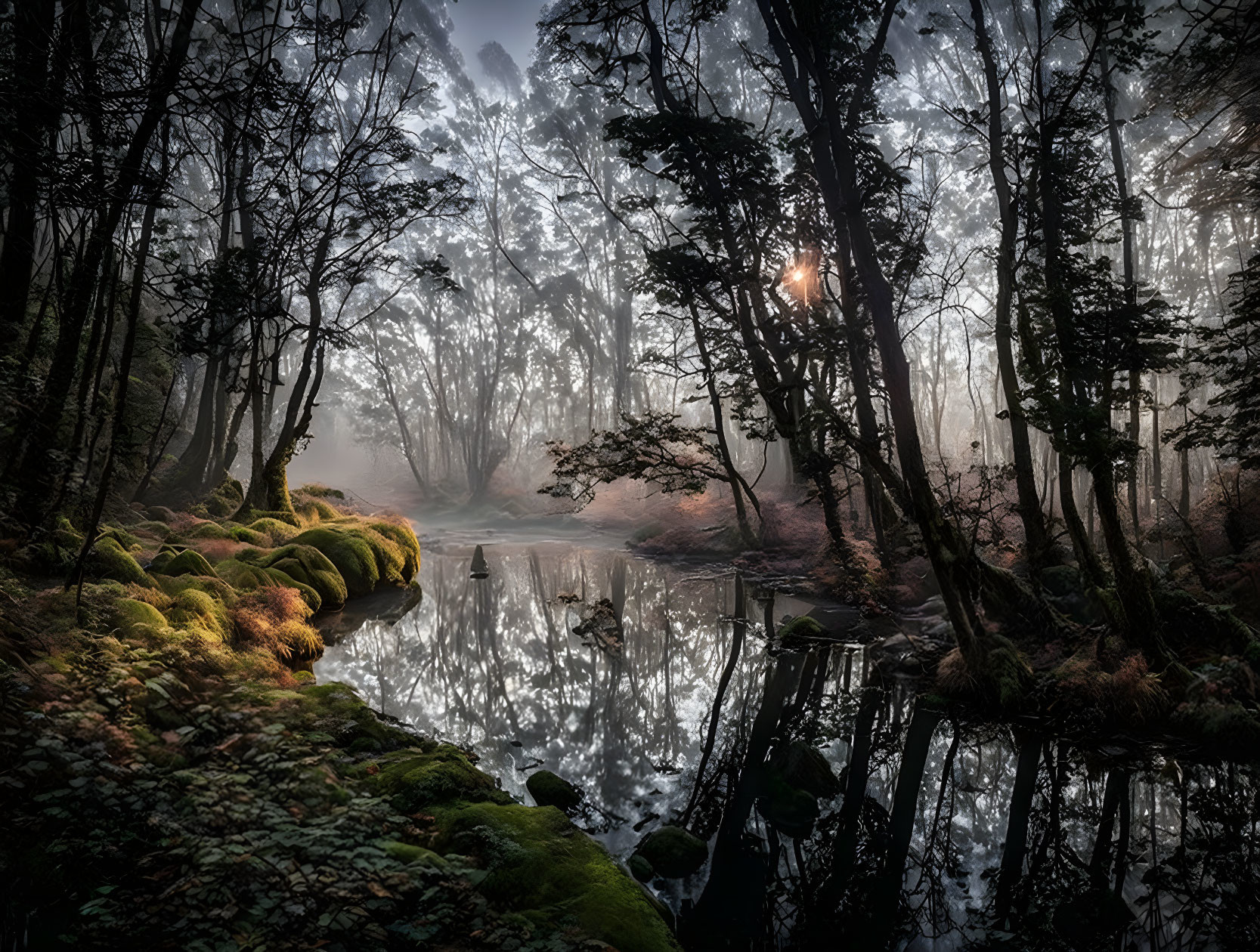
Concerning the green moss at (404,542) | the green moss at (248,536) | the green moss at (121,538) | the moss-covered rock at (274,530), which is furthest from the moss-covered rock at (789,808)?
the moss-covered rock at (274,530)

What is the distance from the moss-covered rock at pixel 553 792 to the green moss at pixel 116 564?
14.7 ft

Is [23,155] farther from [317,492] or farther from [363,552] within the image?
[317,492]

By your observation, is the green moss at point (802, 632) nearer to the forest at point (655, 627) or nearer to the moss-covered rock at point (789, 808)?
the forest at point (655, 627)

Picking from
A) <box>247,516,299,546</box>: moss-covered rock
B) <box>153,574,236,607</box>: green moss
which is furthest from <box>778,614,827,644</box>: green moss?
<box>247,516,299,546</box>: moss-covered rock

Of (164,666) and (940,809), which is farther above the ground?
(164,666)

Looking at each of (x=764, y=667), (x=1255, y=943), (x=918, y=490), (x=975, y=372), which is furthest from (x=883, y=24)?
(x=975, y=372)

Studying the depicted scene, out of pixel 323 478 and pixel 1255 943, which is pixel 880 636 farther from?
pixel 323 478

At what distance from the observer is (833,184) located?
25.2ft

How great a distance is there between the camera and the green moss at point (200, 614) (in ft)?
19.9

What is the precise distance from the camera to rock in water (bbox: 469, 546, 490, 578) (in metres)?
15.6

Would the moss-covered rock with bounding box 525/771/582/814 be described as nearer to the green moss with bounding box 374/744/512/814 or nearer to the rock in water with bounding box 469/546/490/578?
the green moss with bounding box 374/744/512/814

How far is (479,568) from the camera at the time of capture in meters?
16.3

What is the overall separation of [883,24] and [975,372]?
40.5m

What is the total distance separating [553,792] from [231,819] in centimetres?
249
